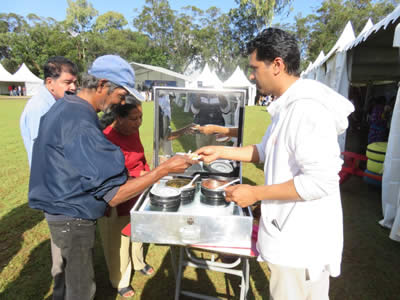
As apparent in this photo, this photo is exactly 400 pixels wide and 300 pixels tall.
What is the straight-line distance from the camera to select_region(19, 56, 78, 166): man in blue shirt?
7.35 feet

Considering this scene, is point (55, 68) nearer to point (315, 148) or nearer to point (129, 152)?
point (129, 152)

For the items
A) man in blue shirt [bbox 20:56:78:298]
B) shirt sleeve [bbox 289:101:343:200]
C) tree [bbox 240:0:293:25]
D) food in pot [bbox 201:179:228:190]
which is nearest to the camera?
shirt sleeve [bbox 289:101:343:200]

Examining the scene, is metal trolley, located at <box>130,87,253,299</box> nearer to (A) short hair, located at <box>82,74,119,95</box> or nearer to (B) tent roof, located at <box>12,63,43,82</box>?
(A) short hair, located at <box>82,74,119,95</box>

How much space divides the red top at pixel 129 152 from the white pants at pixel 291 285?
4.83 feet

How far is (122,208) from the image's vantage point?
7.48 ft

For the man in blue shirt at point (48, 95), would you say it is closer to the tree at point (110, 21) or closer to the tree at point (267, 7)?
the tree at point (267, 7)

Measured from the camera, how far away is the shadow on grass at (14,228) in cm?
304

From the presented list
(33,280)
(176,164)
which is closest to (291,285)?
(176,164)

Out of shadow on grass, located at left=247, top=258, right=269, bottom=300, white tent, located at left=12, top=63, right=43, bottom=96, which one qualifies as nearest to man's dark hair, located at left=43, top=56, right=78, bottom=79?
shadow on grass, located at left=247, top=258, right=269, bottom=300

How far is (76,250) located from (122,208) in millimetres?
773

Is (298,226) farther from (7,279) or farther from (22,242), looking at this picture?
(22,242)

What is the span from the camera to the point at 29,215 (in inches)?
153

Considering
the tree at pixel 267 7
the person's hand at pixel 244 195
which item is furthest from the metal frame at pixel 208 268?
the tree at pixel 267 7

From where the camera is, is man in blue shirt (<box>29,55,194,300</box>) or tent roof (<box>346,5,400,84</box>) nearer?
man in blue shirt (<box>29,55,194,300</box>)
